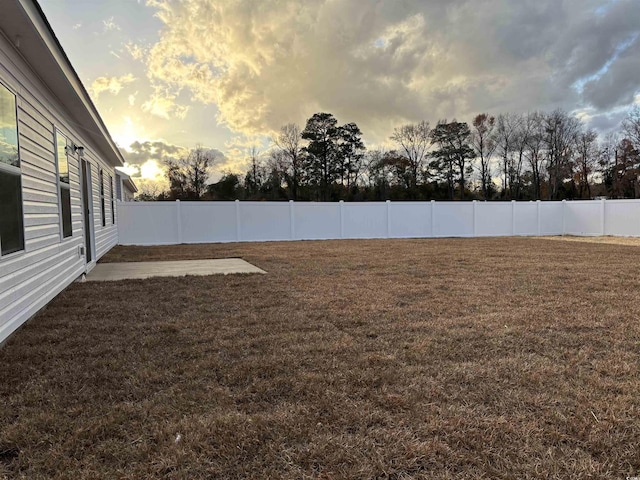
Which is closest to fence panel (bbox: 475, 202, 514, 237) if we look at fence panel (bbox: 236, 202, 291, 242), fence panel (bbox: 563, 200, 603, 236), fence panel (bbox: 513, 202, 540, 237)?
fence panel (bbox: 513, 202, 540, 237)

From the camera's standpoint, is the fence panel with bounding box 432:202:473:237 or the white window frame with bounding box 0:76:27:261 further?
the fence panel with bounding box 432:202:473:237

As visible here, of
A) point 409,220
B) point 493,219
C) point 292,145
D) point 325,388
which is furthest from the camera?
point 292,145

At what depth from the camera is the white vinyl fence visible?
14789 millimetres

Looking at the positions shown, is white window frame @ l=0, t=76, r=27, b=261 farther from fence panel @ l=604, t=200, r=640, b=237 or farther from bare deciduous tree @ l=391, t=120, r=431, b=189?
bare deciduous tree @ l=391, t=120, r=431, b=189

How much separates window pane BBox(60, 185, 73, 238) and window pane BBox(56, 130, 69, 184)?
0.16 meters

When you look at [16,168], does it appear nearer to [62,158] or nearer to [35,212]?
[35,212]

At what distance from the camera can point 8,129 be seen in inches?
141

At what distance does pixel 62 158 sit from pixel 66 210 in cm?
80

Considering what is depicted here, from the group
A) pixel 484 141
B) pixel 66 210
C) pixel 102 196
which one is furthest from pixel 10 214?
pixel 484 141

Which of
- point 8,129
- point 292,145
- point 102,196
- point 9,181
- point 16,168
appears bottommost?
point 9,181

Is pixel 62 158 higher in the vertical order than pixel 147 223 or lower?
higher

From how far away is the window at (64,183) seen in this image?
5614mm

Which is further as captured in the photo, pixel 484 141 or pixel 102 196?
pixel 484 141

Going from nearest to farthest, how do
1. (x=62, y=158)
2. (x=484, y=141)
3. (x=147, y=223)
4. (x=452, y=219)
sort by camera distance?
(x=62, y=158)
(x=147, y=223)
(x=452, y=219)
(x=484, y=141)
